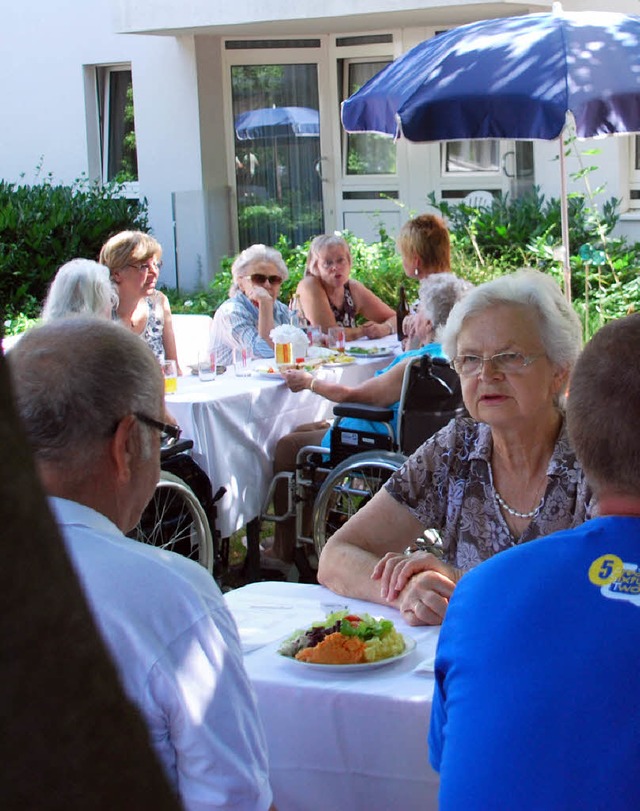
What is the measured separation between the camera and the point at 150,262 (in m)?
6.82

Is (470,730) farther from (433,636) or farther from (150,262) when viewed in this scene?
(150,262)

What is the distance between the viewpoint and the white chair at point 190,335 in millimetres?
8102

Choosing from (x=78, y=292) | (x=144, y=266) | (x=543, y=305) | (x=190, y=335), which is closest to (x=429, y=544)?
(x=543, y=305)

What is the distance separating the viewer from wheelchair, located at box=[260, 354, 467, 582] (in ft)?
17.9

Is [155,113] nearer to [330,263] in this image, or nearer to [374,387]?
[330,263]

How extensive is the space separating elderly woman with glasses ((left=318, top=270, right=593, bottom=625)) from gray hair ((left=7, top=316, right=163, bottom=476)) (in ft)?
3.94

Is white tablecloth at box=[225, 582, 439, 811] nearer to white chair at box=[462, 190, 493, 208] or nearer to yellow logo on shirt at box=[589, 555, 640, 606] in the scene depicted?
yellow logo on shirt at box=[589, 555, 640, 606]

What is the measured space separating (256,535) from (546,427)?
10.4 ft

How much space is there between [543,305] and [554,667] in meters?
1.81

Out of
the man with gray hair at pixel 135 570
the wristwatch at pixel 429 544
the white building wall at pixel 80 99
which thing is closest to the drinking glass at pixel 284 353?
the wristwatch at pixel 429 544

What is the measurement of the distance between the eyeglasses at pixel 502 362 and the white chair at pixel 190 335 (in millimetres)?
4723

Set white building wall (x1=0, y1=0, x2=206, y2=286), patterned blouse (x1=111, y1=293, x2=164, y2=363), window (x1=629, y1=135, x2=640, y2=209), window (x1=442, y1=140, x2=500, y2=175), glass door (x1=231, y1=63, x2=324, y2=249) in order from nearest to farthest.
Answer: patterned blouse (x1=111, y1=293, x2=164, y2=363) → window (x1=629, y1=135, x2=640, y2=209) → window (x1=442, y1=140, x2=500, y2=175) → white building wall (x1=0, y1=0, x2=206, y2=286) → glass door (x1=231, y1=63, x2=324, y2=249)

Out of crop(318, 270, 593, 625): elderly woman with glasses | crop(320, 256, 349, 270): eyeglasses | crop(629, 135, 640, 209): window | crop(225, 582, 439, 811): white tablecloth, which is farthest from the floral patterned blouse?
crop(629, 135, 640, 209): window

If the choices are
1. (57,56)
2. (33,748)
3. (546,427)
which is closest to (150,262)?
(546,427)
